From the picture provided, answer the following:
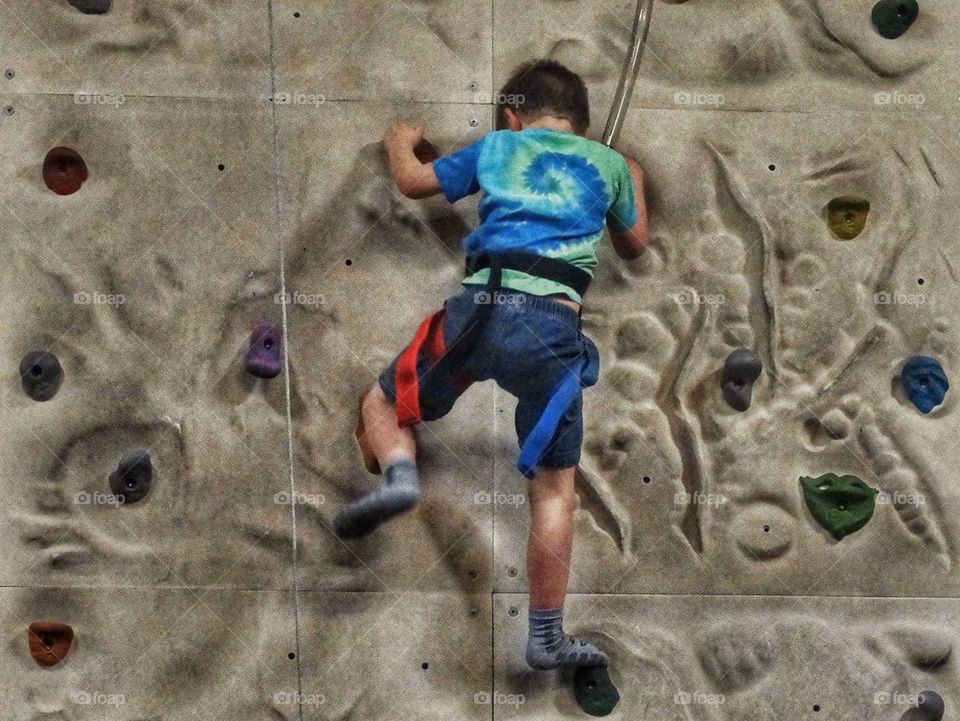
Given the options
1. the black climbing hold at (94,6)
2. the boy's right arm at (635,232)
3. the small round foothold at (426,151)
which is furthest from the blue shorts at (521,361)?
the black climbing hold at (94,6)

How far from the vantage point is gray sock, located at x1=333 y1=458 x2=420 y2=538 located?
3701mm

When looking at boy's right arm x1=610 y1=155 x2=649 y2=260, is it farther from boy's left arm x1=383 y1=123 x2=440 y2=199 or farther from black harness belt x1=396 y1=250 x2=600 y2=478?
boy's left arm x1=383 y1=123 x2=440 y2=199

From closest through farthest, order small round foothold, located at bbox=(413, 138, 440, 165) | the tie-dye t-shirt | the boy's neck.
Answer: the tie-dye t-shirt → the boy's neck → small round foothold, located at bbox=(413, 138, 440, 165)

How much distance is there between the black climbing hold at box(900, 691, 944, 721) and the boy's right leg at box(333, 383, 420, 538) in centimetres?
183

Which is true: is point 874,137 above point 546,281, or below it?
above

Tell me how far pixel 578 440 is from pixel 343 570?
35.6 inches

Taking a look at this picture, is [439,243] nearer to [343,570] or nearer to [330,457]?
[330,457]

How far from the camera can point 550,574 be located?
3.75 m

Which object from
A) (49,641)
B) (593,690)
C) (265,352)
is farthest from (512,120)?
(49,641)

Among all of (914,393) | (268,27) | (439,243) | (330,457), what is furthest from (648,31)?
(330,457)

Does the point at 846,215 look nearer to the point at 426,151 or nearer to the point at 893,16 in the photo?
the point at 893,16

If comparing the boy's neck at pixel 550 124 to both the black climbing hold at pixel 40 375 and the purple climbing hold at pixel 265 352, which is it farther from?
the black climbing hold at pixel 40 375

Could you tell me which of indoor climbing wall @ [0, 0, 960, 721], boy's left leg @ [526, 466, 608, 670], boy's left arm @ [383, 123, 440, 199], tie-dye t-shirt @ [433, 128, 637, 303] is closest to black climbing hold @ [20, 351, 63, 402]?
indoor climbing wall @ [0, 0, 960, 721]

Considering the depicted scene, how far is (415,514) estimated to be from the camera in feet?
12.5
